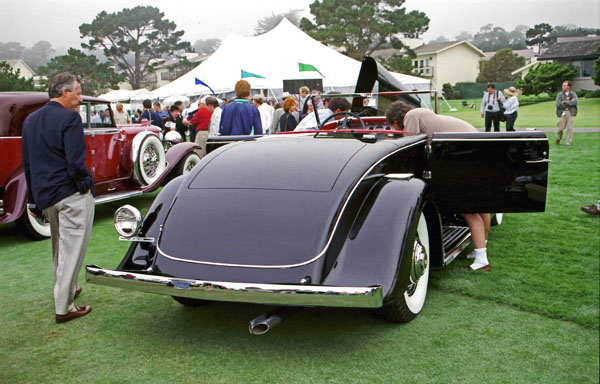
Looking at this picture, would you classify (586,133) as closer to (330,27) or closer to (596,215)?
(596,215)

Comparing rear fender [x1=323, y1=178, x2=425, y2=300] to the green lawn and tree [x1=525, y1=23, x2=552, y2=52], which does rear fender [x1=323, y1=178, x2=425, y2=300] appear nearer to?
the green lawn

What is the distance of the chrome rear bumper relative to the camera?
2.62 meters

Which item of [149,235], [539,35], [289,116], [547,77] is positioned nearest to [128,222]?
[149,235]

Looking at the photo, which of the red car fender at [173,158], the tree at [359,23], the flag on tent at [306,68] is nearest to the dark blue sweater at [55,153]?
the red car fender at [173,158]

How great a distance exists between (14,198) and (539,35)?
240 feet

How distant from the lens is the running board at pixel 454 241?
405 centimetres

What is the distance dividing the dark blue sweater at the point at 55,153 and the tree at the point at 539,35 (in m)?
71.2

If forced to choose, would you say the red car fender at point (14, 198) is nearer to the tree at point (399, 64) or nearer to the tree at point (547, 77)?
the tree at point (399, 64)

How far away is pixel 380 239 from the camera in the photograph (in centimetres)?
307

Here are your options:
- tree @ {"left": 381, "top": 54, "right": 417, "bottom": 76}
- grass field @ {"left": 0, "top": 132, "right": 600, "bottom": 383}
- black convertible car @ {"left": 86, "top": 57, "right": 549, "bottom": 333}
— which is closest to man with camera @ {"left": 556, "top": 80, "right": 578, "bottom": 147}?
grass field @ {"left": 0, "top": 132, "right": 600, "bottom": 383}

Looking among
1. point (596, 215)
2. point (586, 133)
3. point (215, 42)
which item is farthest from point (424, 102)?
point (215, 42)

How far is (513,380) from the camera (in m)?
2.63

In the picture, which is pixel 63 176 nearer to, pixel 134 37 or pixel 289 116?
pixel 289 116

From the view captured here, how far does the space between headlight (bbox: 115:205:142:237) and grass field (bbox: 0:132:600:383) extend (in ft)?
2.11
